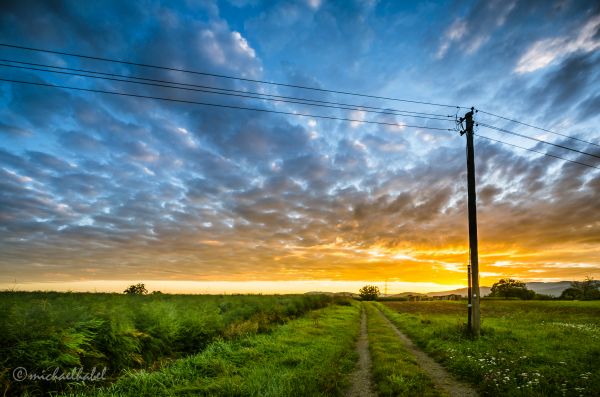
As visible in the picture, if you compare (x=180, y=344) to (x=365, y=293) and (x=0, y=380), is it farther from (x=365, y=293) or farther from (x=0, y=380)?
(x=365, y=293)

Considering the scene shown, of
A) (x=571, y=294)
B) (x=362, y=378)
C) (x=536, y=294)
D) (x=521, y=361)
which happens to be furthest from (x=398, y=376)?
(x=536, y=294)

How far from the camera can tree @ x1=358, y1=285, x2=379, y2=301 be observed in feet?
493

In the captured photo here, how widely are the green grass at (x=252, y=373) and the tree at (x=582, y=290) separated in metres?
114

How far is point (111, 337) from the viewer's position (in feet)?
37.4

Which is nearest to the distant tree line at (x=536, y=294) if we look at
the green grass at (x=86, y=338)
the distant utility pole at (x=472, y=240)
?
the distant utility pole at (x=472, y=240)

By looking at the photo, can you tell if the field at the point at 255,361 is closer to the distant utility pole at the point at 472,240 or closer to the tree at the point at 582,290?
the distant utility pole at the point at 472,240

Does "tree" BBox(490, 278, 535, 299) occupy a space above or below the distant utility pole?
below

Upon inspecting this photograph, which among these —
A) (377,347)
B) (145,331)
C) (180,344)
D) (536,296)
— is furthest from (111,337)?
(536,296)

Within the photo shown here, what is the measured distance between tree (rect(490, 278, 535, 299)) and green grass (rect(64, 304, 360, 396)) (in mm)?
127127

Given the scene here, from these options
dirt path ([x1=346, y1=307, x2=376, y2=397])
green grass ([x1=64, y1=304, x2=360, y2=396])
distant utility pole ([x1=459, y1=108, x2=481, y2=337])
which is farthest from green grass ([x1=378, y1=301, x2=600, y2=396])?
green grass ([x1=64, y1=304, x2=360, y2=396])

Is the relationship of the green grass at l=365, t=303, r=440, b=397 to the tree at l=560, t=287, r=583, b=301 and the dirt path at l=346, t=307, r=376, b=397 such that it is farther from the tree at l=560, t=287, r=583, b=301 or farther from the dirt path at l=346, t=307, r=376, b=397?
the tree at l=560, t=287, r=583, b=301

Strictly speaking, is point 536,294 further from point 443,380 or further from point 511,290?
point 443,380

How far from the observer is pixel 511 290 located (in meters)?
117

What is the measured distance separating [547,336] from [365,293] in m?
141
